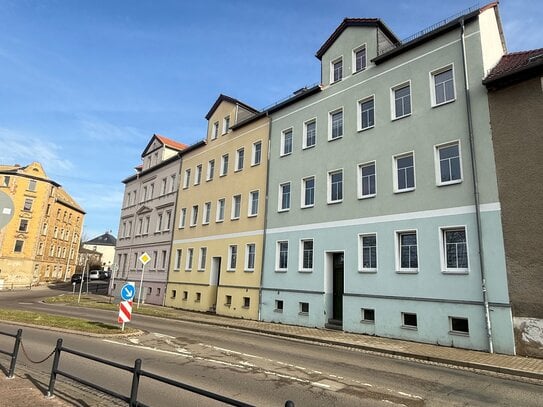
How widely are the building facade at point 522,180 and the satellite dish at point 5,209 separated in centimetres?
1434

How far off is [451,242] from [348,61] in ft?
37.5

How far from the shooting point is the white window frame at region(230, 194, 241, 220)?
26636mm

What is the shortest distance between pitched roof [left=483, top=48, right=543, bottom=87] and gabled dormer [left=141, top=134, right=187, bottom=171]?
31190 mm

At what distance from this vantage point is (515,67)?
14.3 m

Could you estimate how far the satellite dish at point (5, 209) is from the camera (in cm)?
627

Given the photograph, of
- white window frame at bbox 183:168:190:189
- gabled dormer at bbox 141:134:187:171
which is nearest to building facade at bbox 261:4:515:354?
white window frame at bbox 183:168:190:189

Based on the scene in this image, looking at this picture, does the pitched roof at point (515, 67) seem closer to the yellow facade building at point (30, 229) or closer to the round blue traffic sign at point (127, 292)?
the round blue traffic sign at point (127, 292)

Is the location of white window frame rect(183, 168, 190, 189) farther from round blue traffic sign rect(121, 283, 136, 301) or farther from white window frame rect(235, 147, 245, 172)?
round blue traffic sign rect(121, 283, 136, 301)

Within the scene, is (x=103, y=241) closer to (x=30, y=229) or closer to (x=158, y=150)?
(x=30, y=229)

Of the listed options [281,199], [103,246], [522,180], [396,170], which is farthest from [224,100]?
[103,246]

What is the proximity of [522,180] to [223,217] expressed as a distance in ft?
62.1

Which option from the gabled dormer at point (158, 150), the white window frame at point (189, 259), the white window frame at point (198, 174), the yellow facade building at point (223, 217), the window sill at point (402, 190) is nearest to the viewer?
the window sill at point (402, 190)

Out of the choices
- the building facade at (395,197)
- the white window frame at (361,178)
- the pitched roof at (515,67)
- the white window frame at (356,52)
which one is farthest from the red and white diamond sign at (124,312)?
the pitched roof at (515,67)

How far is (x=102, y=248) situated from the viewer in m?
118
